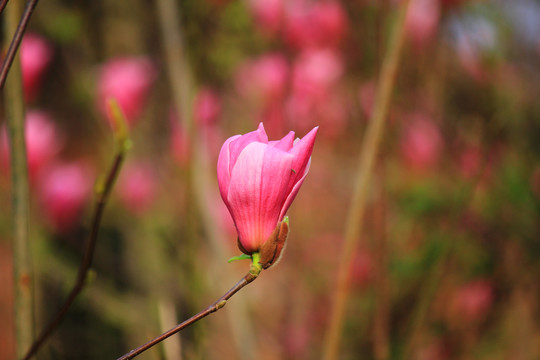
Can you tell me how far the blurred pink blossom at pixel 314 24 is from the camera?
1331mm

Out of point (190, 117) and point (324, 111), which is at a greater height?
point (324, 111)

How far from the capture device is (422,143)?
1.36m

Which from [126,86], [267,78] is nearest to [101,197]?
[267,78]

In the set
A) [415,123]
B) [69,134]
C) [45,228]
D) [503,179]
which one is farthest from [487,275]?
[69,134]

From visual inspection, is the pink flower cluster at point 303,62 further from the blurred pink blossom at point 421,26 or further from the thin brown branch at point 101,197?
the thin brown branch at point 101,197

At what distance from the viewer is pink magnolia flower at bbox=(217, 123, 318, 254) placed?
0.36 metres

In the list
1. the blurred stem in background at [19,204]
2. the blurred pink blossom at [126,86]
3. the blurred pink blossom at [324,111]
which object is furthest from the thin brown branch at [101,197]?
the blurred pink blossom at [126,86]

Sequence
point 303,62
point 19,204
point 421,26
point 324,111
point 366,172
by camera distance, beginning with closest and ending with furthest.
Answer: point 19,204 → point 366,172 → point 421,26 → point 303,62 → point 324,111

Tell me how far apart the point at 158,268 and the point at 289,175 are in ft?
3.98

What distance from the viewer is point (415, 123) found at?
140cm

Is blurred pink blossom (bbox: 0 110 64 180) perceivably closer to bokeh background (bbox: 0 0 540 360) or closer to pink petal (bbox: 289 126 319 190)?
bokeh background (bbox: 0 0 540 360)

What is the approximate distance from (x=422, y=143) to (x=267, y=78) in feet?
1.51

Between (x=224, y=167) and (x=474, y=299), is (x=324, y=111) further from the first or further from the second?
(x=224, y=167)

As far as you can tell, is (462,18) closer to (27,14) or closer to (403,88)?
(403,88)
